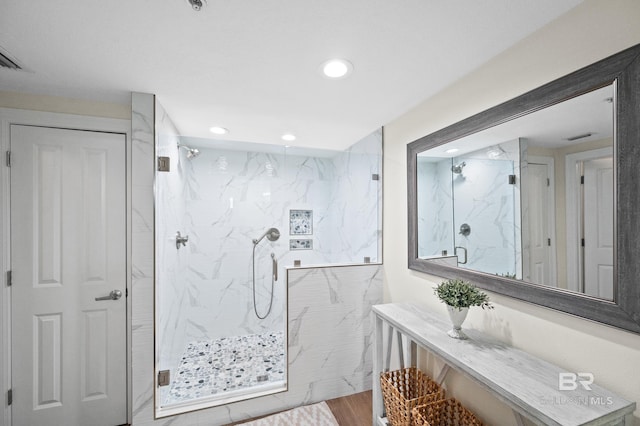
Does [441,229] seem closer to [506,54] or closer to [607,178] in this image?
[607,178]

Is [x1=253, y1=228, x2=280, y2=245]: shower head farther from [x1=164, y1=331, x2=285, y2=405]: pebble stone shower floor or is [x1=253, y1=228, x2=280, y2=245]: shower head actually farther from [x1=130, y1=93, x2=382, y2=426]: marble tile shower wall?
[x1=164, y1=331, x2=285, y2=405]: pebble stone shower floor

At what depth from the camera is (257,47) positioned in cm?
125

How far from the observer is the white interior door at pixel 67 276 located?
5.58 feet

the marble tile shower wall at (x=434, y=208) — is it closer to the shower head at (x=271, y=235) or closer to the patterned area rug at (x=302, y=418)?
the shower head at (x=271, y=235)

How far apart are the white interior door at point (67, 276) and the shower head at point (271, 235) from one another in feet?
3.20

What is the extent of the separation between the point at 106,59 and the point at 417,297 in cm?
238

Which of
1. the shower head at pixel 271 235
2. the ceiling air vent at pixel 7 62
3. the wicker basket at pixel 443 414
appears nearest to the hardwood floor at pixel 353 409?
the wicker basket at pixel 443 414

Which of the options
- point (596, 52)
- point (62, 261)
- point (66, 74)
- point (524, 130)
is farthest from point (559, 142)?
point (62, 261)

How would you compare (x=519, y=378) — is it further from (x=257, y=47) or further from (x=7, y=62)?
(x=7, y=62)

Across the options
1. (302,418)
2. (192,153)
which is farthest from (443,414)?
(192,153)

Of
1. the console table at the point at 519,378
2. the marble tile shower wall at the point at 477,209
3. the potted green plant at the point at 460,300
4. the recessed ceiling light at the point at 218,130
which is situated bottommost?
the console table at the point at 519,378

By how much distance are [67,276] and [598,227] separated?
295 centimetres

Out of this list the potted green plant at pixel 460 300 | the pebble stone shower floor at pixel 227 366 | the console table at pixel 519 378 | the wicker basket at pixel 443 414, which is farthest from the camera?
the pebble stone shower floor at pixel 227 366

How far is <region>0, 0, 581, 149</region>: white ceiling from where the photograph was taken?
102 centimetres
